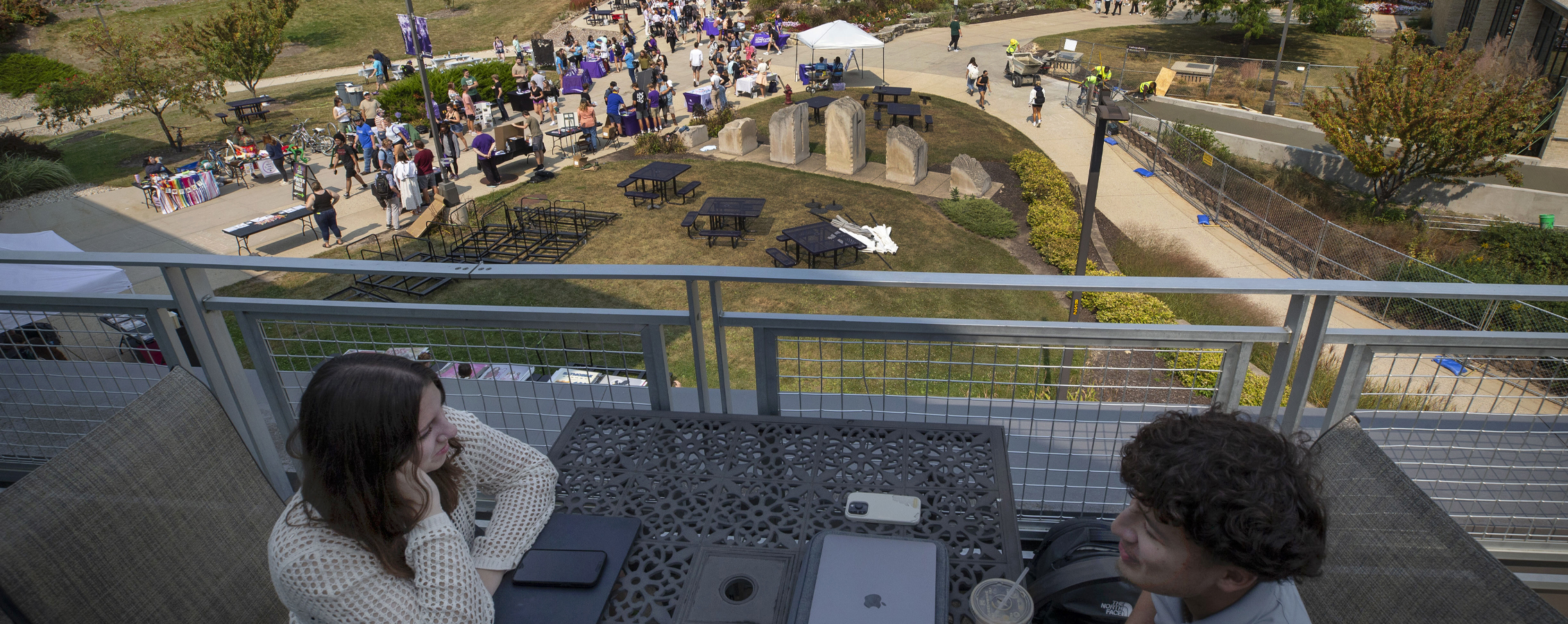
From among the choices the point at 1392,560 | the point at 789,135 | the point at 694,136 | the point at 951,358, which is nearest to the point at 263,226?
the point at 694,136

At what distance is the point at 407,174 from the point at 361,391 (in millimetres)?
15449

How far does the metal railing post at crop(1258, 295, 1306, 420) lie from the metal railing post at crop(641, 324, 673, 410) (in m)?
1.90

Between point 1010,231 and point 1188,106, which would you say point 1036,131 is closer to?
point 1188,106

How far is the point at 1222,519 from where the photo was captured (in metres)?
A: 1.45

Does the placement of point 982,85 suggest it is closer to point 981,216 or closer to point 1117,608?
point 981,216

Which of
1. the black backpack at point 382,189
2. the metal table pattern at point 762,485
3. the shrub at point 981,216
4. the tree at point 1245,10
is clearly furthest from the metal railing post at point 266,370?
the tree at point 1245,10

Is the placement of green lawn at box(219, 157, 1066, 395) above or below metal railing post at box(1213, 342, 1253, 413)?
below

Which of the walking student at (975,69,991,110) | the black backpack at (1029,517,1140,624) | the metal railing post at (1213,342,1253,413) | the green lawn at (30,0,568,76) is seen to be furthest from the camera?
the green lawn at (30,0,568,76)

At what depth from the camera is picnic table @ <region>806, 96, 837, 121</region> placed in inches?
897

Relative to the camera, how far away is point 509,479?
7.09 ft

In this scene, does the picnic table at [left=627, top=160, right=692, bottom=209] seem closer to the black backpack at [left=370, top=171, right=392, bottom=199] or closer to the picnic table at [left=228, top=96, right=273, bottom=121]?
the black backpack at [left=370, top=171, right=392, bottom=199]

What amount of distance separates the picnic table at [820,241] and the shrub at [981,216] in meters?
2.82

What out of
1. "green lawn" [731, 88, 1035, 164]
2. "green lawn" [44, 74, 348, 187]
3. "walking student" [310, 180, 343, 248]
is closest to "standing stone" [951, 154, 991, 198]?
"green lawn" [731, 88, 1035, 164]

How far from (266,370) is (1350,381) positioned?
385cm
